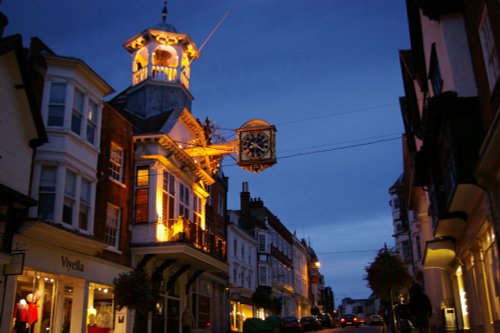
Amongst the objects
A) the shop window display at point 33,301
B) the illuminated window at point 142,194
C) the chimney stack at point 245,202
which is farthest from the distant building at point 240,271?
the shop window display at point 33,301

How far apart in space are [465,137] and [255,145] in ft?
33.3

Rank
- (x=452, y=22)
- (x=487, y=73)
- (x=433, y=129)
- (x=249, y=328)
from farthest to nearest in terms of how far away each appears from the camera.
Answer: (x=249, y=328)
(x=433, y=129)
(x=452, y=22)
(x=487, y=73)

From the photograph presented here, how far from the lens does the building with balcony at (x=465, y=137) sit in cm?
1146

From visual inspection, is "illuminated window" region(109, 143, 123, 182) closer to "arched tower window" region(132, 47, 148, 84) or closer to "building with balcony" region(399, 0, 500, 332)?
"arched tower window" region(132, 47, 148, 84)

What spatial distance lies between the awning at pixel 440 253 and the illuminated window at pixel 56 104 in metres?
13.6

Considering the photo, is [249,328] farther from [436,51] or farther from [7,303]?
[436,51]

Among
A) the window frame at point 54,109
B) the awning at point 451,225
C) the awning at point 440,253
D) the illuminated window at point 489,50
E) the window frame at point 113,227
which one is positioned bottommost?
the awning at point 440,253

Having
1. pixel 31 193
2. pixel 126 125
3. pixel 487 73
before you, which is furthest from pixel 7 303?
pixel 487 73

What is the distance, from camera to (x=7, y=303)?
15445 millimetres

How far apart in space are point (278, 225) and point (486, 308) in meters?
50.5

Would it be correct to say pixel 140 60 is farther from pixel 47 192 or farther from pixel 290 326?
pixel 290 326

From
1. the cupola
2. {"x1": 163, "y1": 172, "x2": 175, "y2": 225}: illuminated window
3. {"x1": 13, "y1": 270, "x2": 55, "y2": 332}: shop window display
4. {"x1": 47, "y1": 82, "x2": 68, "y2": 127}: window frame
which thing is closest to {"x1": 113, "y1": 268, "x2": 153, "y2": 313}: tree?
{"x1": 13, "y1": 270, "x2": 55, "y2": 332}: shop window display

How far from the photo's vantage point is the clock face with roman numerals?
21516 millimetres

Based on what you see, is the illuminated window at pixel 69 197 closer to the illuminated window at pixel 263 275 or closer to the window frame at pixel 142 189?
the window frame at pixel 142 189
